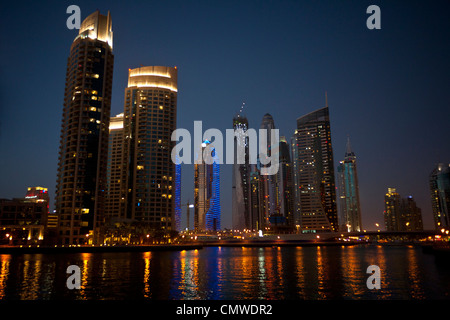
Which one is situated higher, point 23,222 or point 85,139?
point 85,139

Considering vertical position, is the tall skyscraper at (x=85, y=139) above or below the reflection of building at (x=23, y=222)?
above

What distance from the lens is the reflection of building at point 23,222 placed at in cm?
14725

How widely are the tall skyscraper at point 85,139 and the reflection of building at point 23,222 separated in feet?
31.3

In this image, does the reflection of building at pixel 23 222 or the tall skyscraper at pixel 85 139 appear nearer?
the reflection of building at pixel 23 222

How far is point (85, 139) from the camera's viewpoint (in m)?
171

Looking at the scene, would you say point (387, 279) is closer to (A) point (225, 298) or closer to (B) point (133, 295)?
(A) point (225, 298)

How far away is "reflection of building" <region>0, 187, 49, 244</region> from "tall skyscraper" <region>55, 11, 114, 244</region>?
9.53 meters

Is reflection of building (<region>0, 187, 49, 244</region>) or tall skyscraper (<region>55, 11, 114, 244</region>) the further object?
tall skyscraper (<region>55, 11, 114, 244</region>)

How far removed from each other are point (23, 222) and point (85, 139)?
47162mm

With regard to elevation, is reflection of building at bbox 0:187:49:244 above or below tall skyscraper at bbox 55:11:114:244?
below

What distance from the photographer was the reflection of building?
147 m
